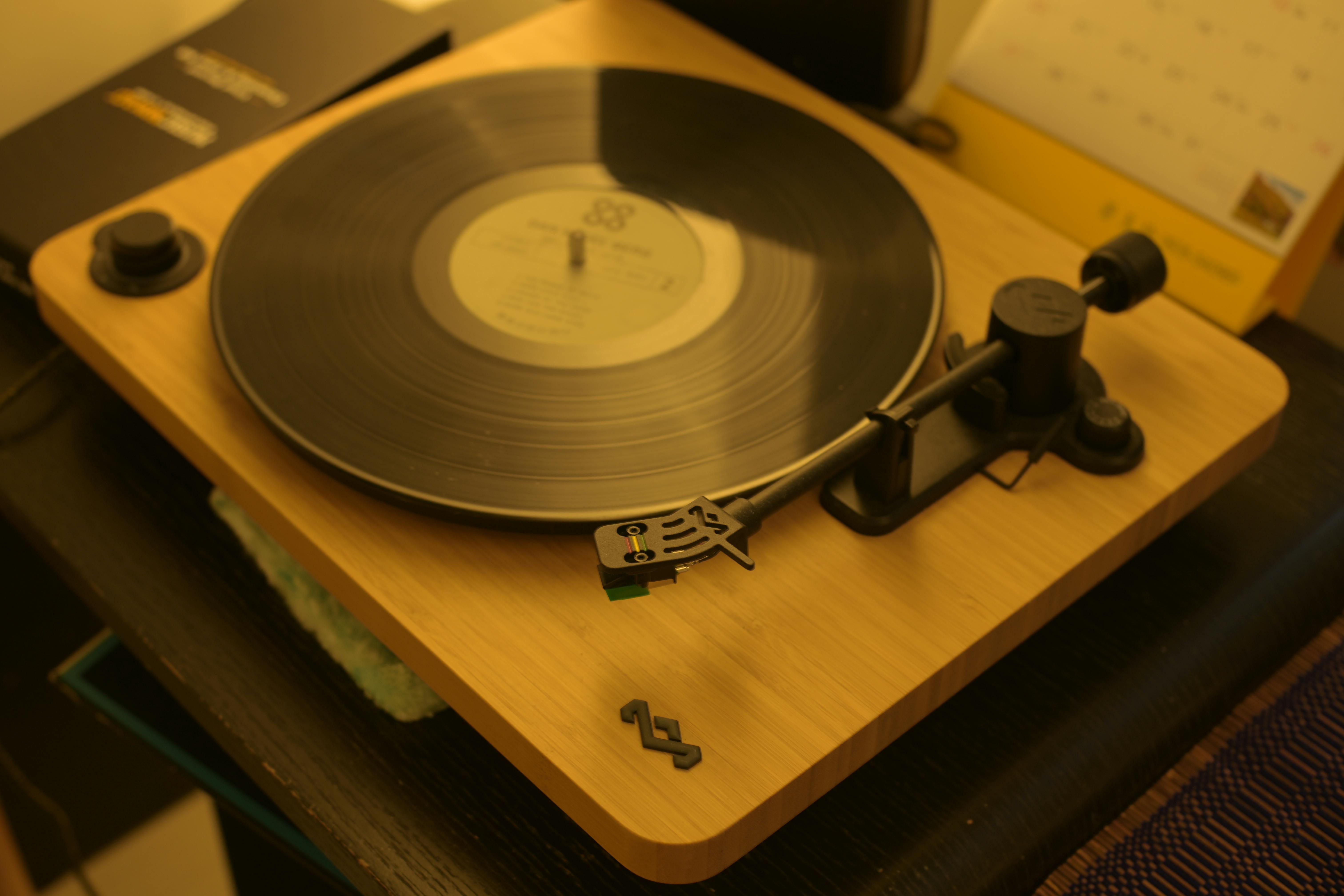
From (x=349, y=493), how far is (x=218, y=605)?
153 mm

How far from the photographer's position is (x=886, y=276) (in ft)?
2.49

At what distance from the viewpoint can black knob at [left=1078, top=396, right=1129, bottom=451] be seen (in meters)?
0.68

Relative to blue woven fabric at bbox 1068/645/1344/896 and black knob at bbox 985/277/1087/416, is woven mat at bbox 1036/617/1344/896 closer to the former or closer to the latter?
blue woven fabric at bbox 1068/645/1344/896

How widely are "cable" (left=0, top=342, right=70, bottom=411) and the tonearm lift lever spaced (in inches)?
21.3

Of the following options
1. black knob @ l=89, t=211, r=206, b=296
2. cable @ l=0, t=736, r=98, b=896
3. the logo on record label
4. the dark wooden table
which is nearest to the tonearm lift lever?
the dark wooden table

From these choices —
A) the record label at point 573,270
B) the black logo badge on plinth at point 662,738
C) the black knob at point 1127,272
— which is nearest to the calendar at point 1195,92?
the black knob at point 1127,272

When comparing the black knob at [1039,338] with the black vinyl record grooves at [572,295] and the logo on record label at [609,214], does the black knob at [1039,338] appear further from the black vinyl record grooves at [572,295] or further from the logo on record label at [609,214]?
the logo on record label at [609,214]

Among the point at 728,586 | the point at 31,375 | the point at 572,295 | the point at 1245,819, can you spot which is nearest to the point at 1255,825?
the point at 1245,819

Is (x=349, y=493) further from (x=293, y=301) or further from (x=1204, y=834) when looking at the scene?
(x=1204, y=834)

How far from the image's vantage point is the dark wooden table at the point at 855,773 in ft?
2.13

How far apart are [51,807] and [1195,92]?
1.28 m

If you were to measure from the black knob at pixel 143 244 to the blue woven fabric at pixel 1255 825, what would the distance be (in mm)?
671

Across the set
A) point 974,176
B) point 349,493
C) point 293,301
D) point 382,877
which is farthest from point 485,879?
point 974,176

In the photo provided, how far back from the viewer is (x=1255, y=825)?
666mm
